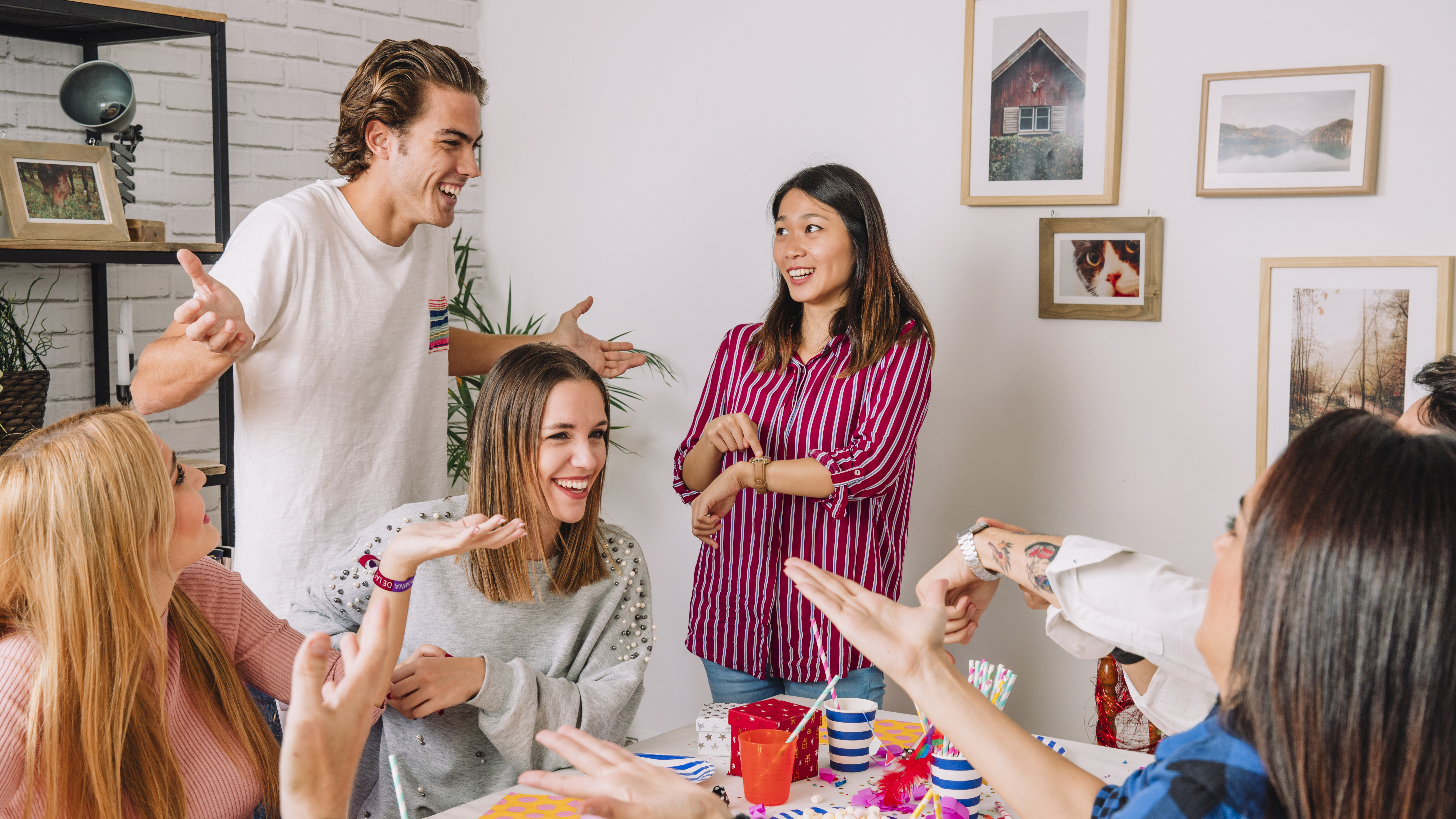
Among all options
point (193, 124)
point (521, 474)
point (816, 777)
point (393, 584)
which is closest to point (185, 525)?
point (393, 584)

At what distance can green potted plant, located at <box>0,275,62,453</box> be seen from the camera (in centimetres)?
221

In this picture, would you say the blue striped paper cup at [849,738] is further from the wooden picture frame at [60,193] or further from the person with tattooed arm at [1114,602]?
the wooden picture frame at [60,193]

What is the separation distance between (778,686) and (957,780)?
970 millimetres

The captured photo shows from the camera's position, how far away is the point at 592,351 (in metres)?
2.59

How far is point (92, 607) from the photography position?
4.35 ft

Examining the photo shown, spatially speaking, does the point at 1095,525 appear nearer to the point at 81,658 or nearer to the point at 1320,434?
the point at 1320,434

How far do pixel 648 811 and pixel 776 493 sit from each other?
1.27m

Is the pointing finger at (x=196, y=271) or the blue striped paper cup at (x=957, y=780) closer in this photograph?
the blue striped paper cup at (x=957, y=780)

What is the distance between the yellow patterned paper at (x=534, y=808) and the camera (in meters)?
1.48

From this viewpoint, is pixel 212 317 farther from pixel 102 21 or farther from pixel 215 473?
pixel 102 21

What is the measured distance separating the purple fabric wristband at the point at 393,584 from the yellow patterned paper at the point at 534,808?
1.05 feet

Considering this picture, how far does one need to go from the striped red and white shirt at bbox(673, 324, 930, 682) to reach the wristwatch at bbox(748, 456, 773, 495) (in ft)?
0.30

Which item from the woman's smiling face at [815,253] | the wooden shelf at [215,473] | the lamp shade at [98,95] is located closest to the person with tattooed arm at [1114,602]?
the woman's smiling face at [815,253]

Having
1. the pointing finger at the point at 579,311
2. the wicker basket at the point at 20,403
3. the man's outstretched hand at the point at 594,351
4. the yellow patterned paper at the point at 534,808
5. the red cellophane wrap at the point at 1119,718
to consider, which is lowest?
the red cellophane wrap at the point at 1119,718
